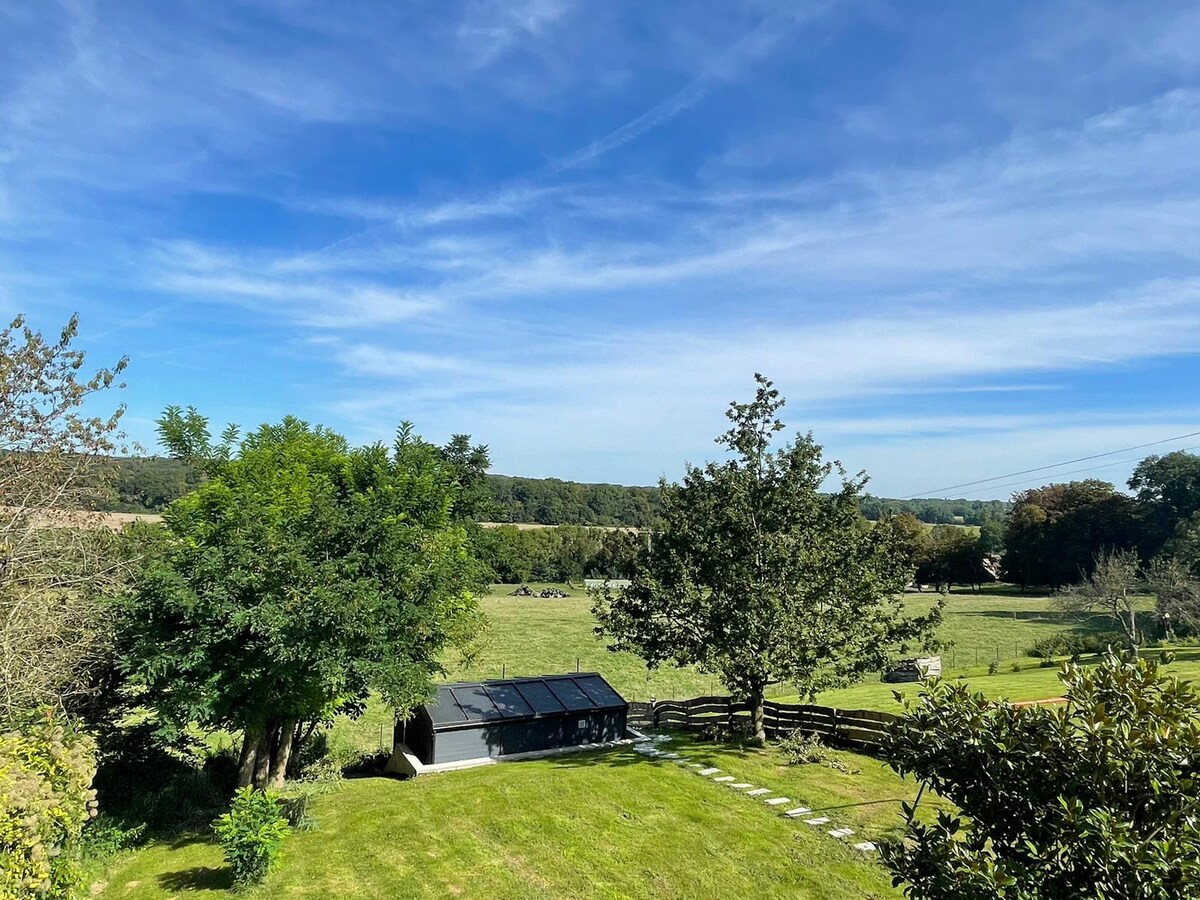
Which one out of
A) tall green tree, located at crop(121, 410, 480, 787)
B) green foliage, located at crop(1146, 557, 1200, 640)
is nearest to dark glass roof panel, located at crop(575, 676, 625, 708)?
tall green tree, located at crop(121, 410, 480, 787)

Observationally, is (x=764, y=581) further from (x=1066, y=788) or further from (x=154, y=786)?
(x=154, y=786)

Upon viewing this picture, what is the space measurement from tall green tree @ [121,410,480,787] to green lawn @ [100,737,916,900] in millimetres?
2341

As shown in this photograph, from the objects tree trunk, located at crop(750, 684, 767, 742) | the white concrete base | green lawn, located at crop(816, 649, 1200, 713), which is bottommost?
green lawn, located at crop(816, 649, 1200, 713)

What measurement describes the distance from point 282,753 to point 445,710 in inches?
159

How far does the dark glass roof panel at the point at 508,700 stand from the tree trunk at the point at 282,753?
5322 mm

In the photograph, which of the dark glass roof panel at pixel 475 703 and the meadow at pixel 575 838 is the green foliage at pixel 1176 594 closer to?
the meadow at pixel 575 838

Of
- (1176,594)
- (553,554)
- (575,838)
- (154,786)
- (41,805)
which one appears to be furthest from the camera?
(553,554)

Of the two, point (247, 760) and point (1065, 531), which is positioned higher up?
point (1065, 531)

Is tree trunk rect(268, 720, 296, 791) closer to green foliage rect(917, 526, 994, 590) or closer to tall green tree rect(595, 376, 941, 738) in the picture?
tall green tree rect(595, 376, 941, 738)

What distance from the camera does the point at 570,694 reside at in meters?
20.1

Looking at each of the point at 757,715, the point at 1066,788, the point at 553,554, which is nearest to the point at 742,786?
the point at 757,715

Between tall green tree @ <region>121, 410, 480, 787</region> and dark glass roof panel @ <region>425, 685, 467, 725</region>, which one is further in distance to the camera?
dark glass roof panel @ <region>425, 685, 467, 725</region>

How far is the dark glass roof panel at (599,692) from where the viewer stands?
2012 centimetres

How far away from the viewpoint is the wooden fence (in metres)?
17.7
